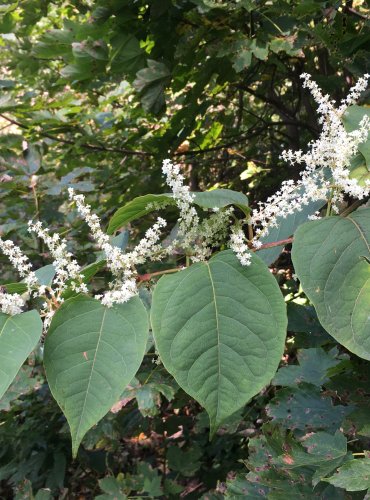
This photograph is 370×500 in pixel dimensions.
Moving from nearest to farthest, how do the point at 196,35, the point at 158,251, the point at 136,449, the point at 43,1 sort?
the point at 158,251, the point at 196,35, the point at 43,1, the point at 136,449

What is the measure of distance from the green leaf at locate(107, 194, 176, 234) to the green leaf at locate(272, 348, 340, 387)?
31.7 inches

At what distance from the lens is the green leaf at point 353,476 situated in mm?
827

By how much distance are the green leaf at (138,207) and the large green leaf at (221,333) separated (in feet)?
0.45

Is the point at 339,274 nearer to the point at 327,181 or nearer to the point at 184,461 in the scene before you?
the point at 327,181

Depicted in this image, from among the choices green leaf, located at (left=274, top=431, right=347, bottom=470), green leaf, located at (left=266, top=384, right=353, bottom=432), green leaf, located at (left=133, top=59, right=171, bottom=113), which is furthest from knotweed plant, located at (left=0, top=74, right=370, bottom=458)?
green leaf, located at (left=133, top=59, right=171, bottom=113)

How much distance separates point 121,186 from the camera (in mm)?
2672

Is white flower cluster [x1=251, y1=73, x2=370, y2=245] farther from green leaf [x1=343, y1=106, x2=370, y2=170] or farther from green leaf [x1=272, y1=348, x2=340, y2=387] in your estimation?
green leaf [x1=272, y1=348, x2=340, y2=387]

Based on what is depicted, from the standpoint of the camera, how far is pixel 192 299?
68cm

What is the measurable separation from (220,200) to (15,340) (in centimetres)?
37

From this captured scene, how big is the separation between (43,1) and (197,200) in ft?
6.38

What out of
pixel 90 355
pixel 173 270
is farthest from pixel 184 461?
pixel 90 355

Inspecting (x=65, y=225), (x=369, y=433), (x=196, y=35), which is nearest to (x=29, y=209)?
(x=65, y=225)

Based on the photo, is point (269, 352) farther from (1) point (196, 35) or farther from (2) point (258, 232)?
(1) point (196, 35)

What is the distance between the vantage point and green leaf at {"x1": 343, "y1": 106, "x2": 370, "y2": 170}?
889mm
